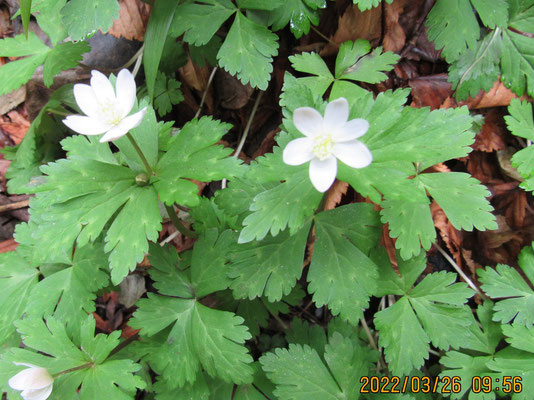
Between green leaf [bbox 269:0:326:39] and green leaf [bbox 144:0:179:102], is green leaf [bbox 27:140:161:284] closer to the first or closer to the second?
green leaf [bbox 144:0:179:102]

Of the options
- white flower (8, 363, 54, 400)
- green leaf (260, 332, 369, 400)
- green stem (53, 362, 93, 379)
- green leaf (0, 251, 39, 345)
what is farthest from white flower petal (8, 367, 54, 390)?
green leaf (260, 332, 369, 400)

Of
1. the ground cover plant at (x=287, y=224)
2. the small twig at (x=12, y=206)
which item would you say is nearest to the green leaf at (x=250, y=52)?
the ground cover plant at (x=287, y=224)

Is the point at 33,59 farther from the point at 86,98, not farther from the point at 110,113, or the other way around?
the point at 110,113

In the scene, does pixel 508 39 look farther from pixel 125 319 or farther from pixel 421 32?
pixel 125 319

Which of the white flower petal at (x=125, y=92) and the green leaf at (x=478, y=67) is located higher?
the white flower petal at (x=125, y=92)

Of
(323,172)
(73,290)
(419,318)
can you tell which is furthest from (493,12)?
(73,290)

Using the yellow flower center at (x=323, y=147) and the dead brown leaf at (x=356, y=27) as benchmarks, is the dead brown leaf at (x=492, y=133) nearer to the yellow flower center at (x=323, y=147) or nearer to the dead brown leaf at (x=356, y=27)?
the dead brown leaf at (x=356, y=27)
